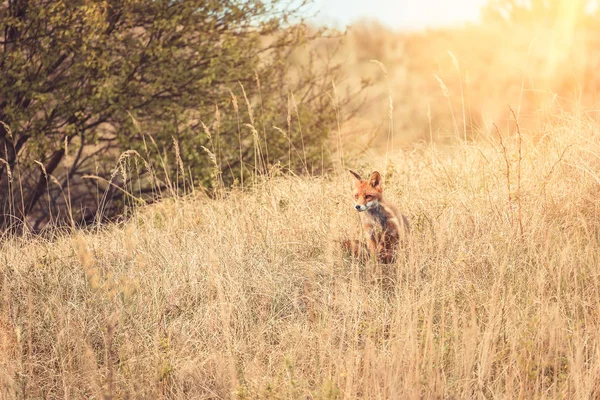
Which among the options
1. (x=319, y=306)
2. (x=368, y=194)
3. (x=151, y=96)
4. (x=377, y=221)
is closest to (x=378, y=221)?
(x=377, y=221)

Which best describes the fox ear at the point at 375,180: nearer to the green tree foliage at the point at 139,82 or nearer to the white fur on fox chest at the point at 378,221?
the white fur on fox chest at the point at 378,221

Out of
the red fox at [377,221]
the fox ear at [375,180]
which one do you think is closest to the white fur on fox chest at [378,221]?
the red fox at [377,221]

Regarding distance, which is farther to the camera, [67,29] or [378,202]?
[67,29]

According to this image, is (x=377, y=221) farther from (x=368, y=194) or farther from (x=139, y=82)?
(x=139, y=82)

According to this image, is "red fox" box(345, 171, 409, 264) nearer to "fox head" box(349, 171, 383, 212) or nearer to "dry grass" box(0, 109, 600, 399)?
"fox head" box(349, 171, 383, 212)

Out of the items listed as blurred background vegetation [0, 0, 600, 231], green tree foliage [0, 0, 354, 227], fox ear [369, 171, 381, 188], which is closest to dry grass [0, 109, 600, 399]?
fox ear [369, 171, 381, 188]

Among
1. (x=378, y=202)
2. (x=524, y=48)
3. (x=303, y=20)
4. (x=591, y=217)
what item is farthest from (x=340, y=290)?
(x=524, y=48)

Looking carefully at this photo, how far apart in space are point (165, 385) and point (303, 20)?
7.10 m

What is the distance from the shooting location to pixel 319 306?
419 centimetres

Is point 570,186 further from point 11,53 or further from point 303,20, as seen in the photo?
point 11,53

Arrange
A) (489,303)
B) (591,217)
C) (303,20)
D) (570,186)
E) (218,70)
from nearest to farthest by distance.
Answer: (489,303) → (591,217) → (570,186) → (218,70) → (303,20)

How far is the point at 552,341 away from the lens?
3316 millimetres

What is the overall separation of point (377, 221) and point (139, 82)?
17.1 ft

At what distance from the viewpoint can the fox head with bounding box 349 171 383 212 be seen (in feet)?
14.9
